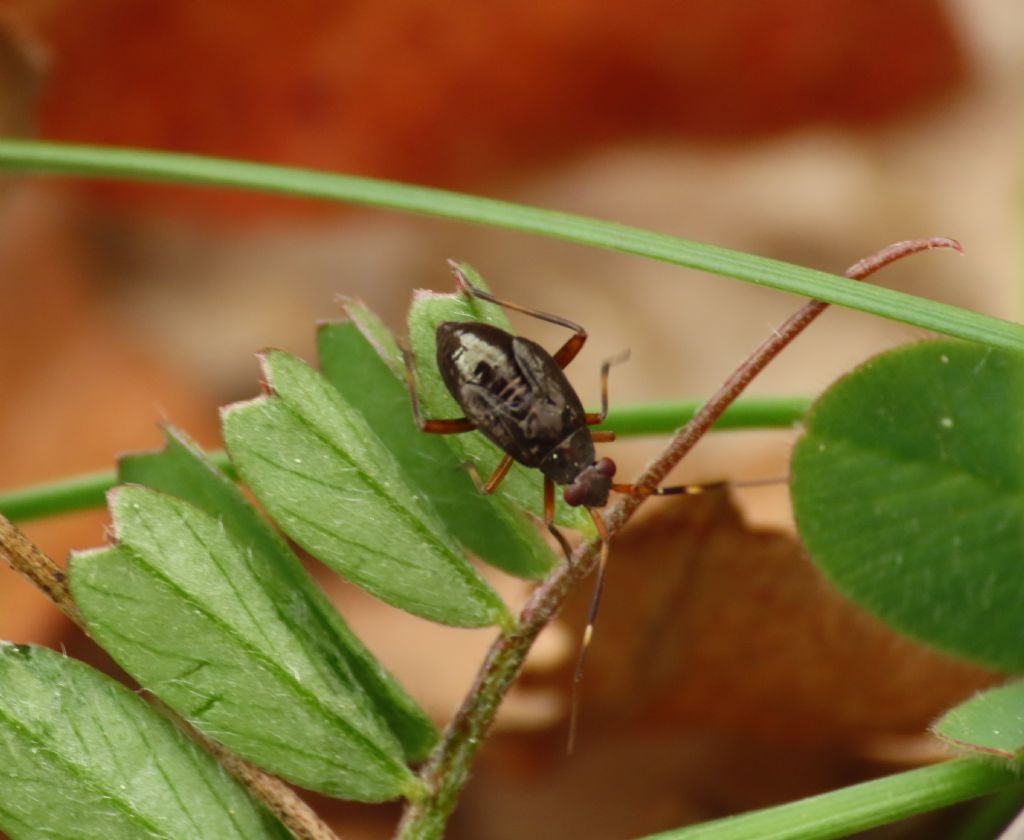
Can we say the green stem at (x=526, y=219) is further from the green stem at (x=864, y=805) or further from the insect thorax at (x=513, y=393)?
the green stem at (x=864, y=805)

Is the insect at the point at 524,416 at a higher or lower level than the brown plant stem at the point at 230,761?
higher

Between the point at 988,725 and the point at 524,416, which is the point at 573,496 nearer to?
the point at 524,416

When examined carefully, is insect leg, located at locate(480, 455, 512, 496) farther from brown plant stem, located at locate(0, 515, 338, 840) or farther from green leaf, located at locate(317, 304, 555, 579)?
brown plant stem, located at locate(0, 515, 338, 840)

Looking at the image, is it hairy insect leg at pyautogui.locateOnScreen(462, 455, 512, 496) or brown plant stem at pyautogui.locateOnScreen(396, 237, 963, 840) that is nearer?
brown plant stem at pyautogui.locateOnScreen(396, 237, 963, 840)

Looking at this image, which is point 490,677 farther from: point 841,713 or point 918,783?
point 841,713

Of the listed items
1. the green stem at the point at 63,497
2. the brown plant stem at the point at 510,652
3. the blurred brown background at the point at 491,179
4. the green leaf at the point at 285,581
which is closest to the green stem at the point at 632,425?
the green stem at the point at 63,497

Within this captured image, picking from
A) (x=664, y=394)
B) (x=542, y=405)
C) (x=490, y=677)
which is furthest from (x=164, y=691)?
(x=664, y=394)

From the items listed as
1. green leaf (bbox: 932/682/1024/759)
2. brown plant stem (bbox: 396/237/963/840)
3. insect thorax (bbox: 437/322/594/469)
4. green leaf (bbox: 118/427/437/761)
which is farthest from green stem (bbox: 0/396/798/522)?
green leaf (bbox: 932/682/1024/759)
